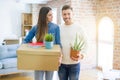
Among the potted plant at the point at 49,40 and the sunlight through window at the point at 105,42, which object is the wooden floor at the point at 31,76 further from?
the potted plant at the point at 49,40

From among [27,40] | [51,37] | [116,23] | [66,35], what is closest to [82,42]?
[66,35]

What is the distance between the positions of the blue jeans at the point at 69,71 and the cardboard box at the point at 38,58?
470 mm

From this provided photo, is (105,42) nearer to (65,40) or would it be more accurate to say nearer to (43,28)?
(65,40)

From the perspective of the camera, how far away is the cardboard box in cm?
205

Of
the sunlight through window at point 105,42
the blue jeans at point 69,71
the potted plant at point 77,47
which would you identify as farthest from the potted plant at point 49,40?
the sunlight through window at point 105,42

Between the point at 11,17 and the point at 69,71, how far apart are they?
626 centimetres

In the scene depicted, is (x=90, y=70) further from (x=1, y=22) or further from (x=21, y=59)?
(x=1, y=22)

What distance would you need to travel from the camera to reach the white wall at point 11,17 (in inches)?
320

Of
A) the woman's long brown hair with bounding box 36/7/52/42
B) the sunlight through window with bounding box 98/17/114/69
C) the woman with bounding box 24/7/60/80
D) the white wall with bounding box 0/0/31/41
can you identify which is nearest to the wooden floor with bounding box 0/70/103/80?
the sunlight through window with bounding box 98/17/114/69

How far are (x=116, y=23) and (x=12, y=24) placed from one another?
191 inches

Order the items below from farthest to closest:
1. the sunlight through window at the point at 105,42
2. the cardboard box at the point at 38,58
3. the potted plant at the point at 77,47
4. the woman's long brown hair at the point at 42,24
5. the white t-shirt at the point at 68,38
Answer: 1. the sunlight through window at the point at 105,42
2. the white t-shirt at the point at 68,38
3. the potted plant at the point at 77,47
4. the woman's long brown hair at the point at 42,24
5. the cardboard box at the point at 38,58

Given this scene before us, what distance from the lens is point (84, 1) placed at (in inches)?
210

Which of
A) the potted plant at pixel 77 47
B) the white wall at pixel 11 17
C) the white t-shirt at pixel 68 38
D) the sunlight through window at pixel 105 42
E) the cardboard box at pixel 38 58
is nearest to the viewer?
the cardboard box at pixel 38 58

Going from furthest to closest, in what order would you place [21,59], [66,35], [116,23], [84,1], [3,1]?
[3,1]
[84,1]
[116,23]
[66,35]
[21,59]
